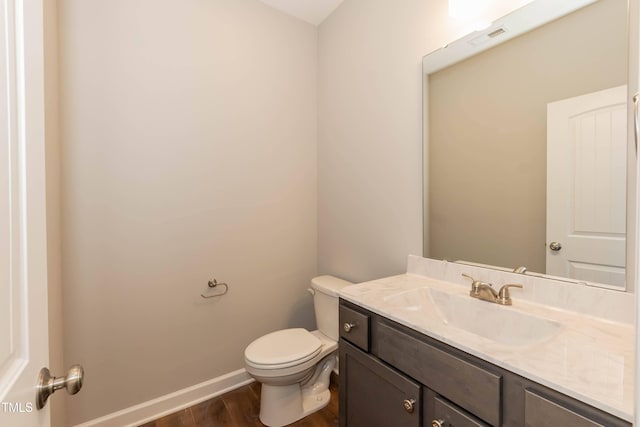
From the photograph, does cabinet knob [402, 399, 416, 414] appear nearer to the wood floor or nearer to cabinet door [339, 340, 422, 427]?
cabinet door [339, 340, 422, 427]

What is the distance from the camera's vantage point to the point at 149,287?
1.67m

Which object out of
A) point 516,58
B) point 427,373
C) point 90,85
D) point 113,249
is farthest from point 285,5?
point 427,373

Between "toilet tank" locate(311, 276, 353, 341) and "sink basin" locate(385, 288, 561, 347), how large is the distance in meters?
0.64

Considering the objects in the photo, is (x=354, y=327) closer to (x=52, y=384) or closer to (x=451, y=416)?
(x=451, y=416)

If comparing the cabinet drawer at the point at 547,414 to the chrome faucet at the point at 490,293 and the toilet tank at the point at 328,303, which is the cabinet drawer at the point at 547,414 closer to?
the chrome faucet at the point at 490,293

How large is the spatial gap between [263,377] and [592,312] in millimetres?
1433

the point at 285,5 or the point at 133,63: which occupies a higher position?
the point at 285,5

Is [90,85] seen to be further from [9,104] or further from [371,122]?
[371,122]

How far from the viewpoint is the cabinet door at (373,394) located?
0.95m

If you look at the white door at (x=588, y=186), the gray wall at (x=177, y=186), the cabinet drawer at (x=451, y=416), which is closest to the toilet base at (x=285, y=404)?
the gray wall at (x=177, y=186)

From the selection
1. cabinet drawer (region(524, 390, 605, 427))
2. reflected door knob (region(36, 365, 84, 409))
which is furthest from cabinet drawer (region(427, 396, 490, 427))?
reflected door knob (region(36, 365, 84, 409))

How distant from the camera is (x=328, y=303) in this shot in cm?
190

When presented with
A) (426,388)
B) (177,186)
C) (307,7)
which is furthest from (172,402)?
(307,7)

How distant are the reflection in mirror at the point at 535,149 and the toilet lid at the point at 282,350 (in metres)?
0.86
